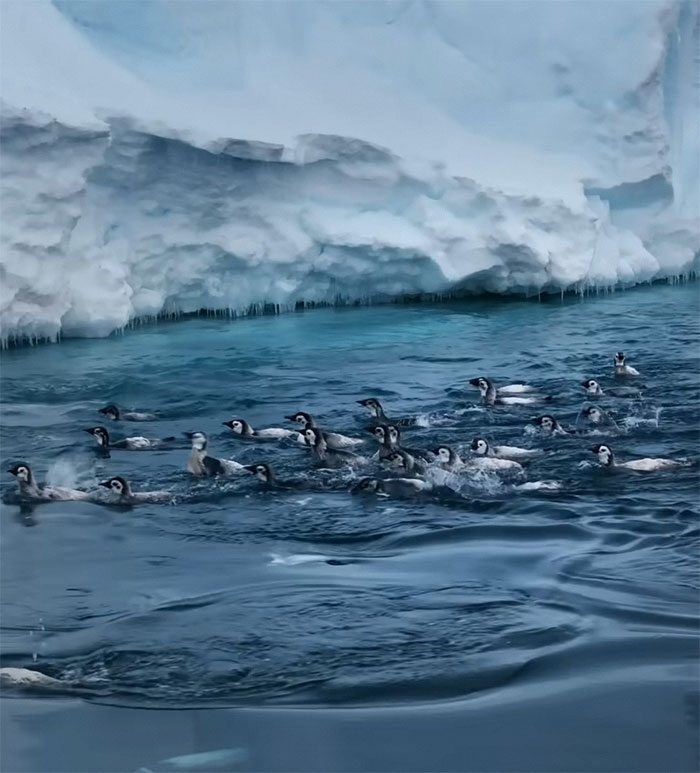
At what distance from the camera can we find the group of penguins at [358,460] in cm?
833

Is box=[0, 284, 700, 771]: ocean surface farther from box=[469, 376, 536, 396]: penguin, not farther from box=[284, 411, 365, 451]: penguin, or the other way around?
box=[469, 376, 536, 396]: penguin

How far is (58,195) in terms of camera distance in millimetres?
12383

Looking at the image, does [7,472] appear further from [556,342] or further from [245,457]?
[556,342]

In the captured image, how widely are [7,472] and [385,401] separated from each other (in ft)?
11.4

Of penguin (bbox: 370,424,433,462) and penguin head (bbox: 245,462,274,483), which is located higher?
penguin (bbox: 370,424,433,462)

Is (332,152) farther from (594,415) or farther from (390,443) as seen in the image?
(390,443)

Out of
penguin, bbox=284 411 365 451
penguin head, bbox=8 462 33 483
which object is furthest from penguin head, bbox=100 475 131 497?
penguin, bbox=284 411 365 451

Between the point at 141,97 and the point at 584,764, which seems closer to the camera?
the point at 584,764

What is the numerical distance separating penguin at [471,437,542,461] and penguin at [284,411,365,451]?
98 cm

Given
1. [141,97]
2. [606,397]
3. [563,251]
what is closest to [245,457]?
[606,397]

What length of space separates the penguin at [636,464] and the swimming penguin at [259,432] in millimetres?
2406

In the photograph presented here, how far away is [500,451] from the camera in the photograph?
913cm

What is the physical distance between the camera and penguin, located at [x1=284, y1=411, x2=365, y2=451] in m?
9.55

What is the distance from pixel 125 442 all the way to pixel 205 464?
4.07 feet
